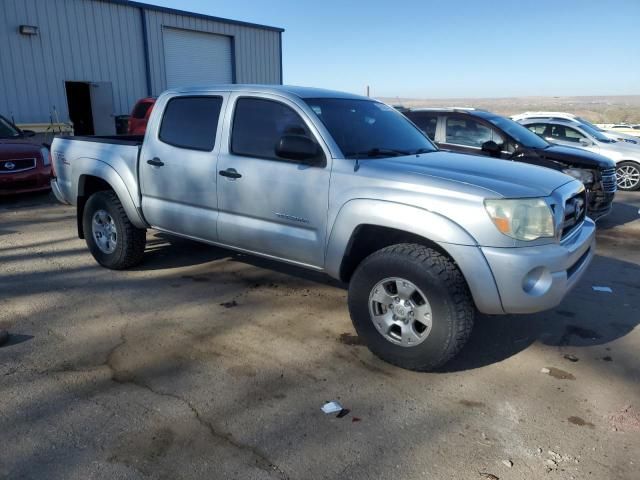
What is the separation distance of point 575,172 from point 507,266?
5.31 metres

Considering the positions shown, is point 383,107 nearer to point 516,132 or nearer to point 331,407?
point 331,407

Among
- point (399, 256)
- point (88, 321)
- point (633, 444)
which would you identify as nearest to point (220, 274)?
point (88, 321)

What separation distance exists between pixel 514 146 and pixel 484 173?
4.58 metres

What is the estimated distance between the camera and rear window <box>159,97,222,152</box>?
438cm

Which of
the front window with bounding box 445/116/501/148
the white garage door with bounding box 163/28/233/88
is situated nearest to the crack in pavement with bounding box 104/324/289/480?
the front window with bounding box 445/116/501/148

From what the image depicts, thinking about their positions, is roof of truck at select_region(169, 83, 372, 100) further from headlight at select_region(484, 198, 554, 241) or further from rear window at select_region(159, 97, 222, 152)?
headlight at select_region(484, 198, 554, 241)

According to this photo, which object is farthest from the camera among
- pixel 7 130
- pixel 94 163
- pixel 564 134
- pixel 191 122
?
pixel 564 134

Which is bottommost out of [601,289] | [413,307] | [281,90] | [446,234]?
[601,289]

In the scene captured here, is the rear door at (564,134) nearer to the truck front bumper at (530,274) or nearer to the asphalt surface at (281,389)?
the asphalt surface at (281,389)

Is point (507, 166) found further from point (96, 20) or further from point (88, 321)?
point (96, 20)

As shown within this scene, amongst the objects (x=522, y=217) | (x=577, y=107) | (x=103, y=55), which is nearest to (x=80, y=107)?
(x=103, y=55)

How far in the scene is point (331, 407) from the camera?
9.71ft

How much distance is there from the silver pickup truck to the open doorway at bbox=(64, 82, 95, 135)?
14.6 metres

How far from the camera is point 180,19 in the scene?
18703mm
